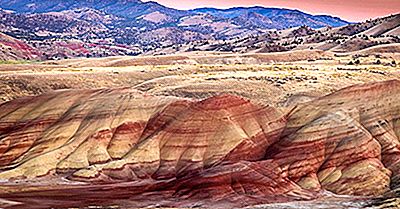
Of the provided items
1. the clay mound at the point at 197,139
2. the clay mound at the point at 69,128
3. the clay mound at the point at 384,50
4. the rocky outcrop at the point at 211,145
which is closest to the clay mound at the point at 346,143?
the rocky outcrop at the point at 211,145

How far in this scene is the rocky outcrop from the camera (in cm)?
4822

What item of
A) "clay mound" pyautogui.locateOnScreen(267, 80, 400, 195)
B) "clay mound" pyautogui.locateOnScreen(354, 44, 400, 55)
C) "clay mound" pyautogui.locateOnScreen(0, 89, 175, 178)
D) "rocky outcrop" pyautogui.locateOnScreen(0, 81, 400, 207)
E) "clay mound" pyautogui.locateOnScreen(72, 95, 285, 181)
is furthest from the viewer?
"clay mound" pyautogui.locateOnScreen(354, 44, 400, 55)

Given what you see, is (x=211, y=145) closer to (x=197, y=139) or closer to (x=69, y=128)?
(x=197, y=139)

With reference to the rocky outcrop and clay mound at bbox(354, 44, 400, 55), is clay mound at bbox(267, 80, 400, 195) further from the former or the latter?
clay mound at bbox(354, 44, 400, 55)

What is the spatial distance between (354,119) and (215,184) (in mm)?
15268

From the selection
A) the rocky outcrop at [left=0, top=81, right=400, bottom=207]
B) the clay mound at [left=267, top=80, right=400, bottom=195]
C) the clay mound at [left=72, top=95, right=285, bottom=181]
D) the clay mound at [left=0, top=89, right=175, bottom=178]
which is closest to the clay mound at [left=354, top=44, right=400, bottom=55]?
the rocky outcrop at [left=0, top=81, right=400, bottom=207]

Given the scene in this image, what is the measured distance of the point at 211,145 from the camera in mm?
56000

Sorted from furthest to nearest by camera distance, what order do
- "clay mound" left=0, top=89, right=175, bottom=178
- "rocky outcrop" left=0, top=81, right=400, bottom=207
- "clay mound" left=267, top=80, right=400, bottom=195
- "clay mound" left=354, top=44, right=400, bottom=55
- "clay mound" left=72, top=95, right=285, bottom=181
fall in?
"clay mound" left=354, top=44, right=400, bottom=55 → "clay mound" left=0, top=89, right=175, bottom=178 → "clay mound" left=72, top=95, right=285, bottom=181 → "clay mound" left=267, top=80, right=400, bottom=195 → "rocky outcrop" left=0, top=81, right=400, bottom=207

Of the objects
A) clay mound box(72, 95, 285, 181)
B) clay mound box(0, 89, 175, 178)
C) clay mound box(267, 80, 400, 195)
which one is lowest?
clay mound box(267, 80, 400, 195)

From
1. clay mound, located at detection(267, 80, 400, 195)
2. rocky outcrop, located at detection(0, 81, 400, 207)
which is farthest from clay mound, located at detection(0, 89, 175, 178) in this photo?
clay mound, located at detection(267, 80, 400, 195)

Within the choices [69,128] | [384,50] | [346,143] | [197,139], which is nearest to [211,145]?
[197,139]

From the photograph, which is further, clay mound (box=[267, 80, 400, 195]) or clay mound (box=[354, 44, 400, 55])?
clay mound (box=[354, 44, 400, 55])

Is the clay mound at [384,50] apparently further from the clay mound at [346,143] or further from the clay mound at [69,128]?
the clay mound at [69,128]

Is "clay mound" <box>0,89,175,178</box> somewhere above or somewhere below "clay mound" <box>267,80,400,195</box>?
above
